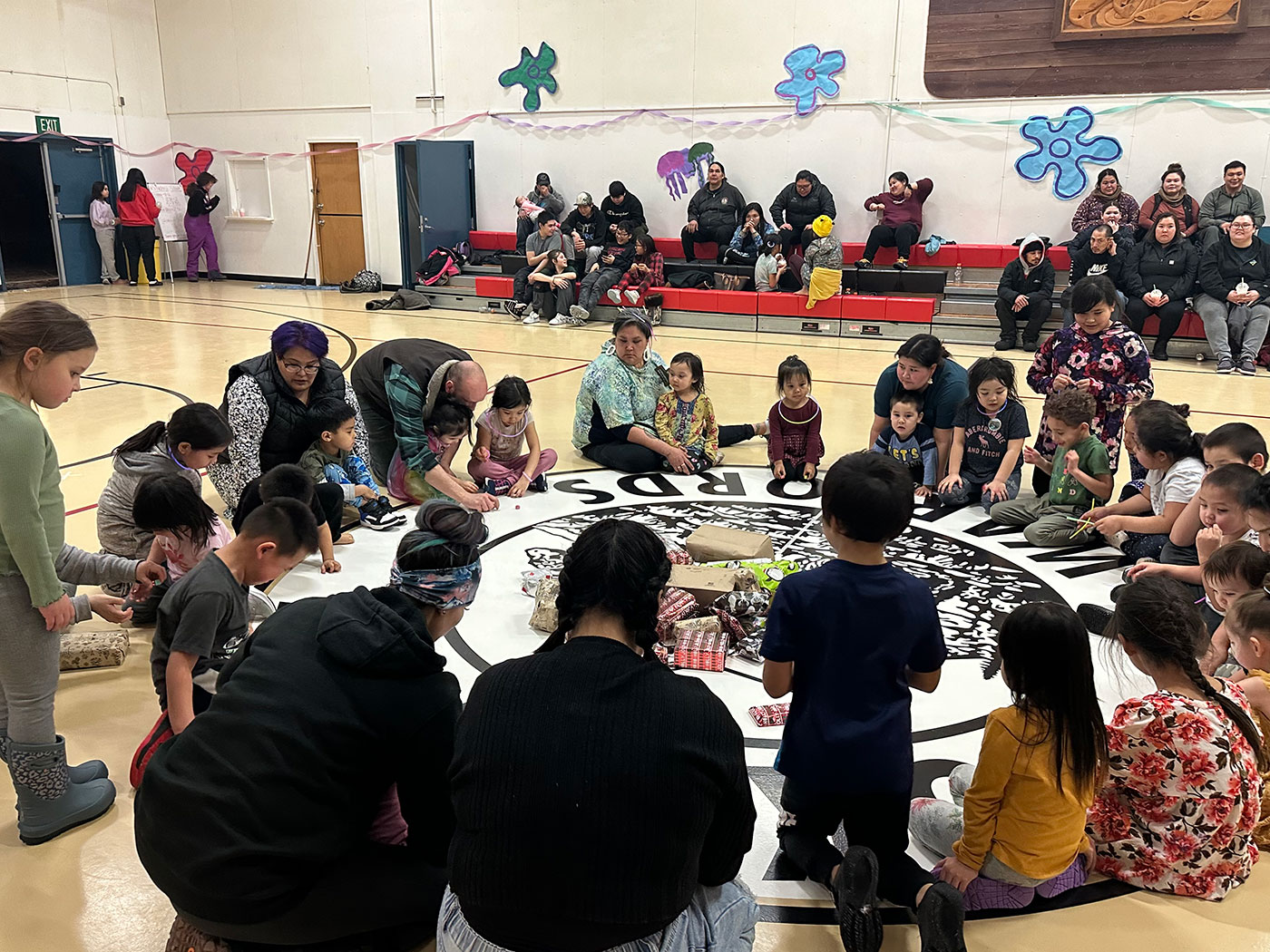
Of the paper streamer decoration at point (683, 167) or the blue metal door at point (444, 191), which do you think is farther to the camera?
the blue metal door at point (444, 191)

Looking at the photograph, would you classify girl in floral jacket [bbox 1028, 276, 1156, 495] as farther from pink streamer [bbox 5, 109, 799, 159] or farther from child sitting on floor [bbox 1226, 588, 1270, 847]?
pink streamer [bbox 5, 109, 799, 159]

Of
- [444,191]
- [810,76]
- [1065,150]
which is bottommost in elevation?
[444,191]

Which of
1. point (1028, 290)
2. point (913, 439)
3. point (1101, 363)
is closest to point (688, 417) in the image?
point (913, 439)

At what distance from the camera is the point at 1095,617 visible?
3.71 meters

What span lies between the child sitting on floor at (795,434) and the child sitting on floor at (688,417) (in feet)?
1.29

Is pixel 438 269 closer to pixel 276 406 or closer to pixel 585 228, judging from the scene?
pixel 585 228

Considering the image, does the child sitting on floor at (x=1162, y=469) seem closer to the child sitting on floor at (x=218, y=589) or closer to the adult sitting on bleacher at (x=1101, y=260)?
the child sitting on floor at (x=218, y=589)

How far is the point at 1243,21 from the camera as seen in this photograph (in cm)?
1008

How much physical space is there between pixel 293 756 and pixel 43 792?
4.07 feet

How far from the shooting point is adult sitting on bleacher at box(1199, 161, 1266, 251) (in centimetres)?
965

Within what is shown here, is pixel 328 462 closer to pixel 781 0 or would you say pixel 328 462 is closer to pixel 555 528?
pixel 555 528

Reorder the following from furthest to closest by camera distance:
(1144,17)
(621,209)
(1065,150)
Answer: (621,209), (1065,150), (1144,17)

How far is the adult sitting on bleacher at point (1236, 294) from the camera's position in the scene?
9.14 m

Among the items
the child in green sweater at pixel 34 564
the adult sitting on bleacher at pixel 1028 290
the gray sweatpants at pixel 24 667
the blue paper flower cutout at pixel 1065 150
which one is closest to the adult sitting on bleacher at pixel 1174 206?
the blue paper flower cutout at pixel 1065 150
